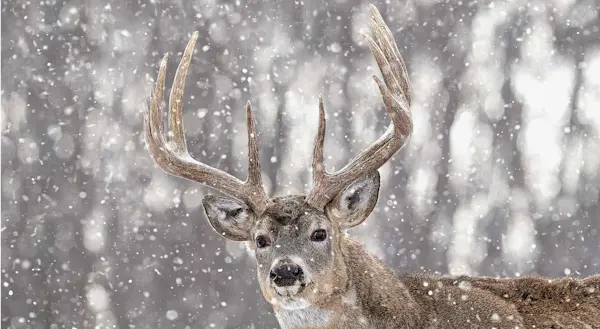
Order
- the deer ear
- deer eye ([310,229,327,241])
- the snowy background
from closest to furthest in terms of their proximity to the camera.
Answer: deer eye ([310,229,327,241]) → the deer ear → the snowy background

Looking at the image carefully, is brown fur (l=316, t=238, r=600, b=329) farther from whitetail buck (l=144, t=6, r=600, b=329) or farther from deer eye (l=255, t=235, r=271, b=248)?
deer eye (l=255, t=235, r=271, b=248)

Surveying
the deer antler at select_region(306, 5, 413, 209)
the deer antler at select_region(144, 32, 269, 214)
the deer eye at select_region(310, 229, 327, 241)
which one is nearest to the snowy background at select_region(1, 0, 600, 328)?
the deer antler at select_region(144, 32, 269, 214)

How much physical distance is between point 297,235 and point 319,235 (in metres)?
0.15

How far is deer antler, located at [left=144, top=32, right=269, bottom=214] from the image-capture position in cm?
932

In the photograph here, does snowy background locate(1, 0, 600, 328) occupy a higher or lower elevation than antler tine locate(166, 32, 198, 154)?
lower

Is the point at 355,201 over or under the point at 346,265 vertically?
over

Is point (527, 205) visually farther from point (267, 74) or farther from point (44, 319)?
point (44, 319)

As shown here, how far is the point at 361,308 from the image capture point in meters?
8.77

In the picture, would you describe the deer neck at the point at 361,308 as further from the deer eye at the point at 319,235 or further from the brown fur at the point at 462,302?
the deer eye at the point at 319,235

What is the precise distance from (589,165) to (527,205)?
3.98ft

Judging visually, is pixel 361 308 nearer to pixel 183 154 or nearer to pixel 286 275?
pixel 286 275

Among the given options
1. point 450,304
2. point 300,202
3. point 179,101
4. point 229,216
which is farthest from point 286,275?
point 179,101

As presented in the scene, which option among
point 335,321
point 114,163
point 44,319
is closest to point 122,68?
point 114,163

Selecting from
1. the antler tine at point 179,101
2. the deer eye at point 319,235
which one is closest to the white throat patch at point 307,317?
the deer eye at point 319,235
